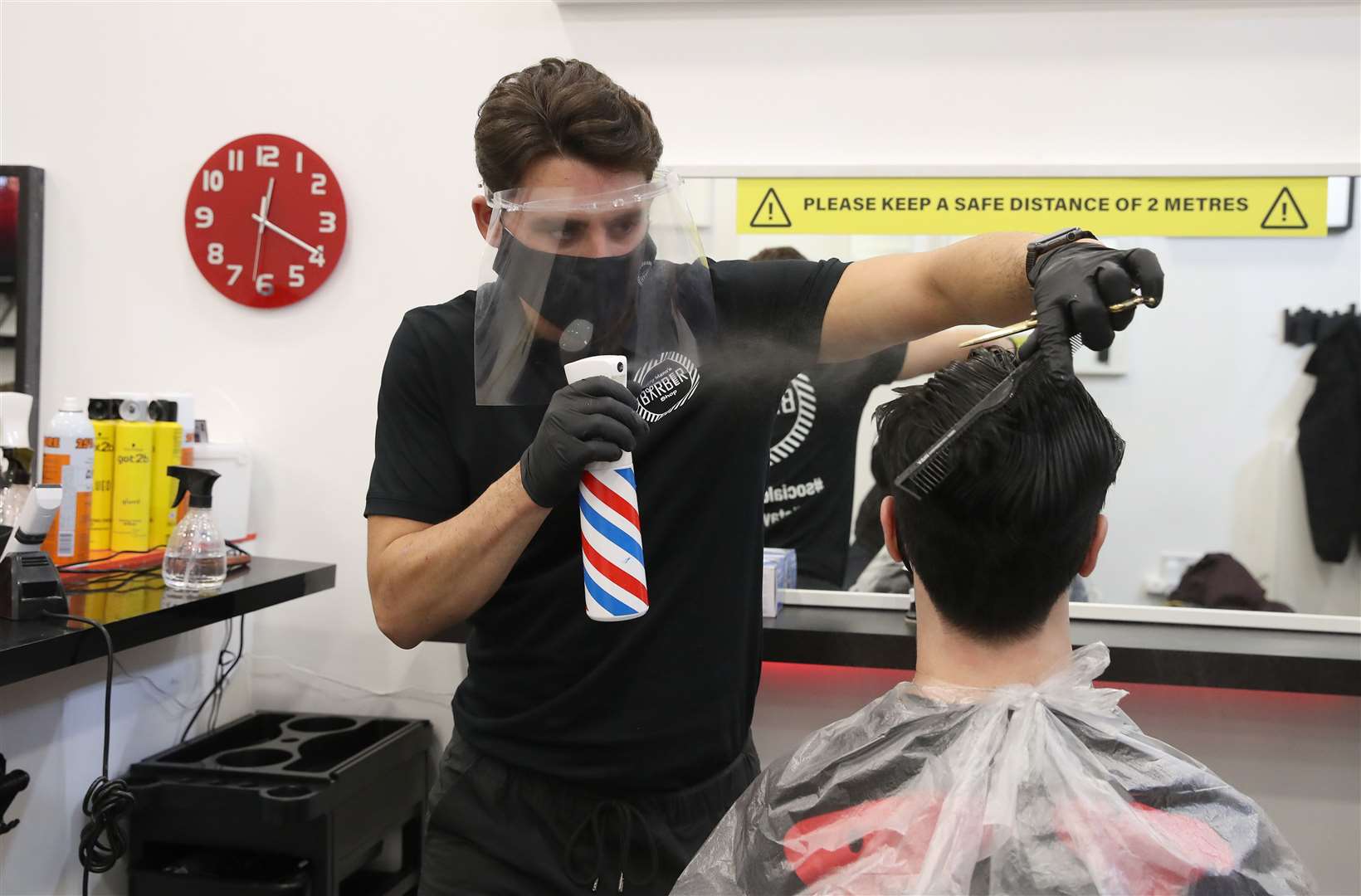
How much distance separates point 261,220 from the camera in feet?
9.03

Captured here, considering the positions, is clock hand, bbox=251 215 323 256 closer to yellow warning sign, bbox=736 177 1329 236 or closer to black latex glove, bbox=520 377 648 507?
yellow warning sign, bbox=736 177 1329 236

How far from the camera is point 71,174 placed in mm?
2859

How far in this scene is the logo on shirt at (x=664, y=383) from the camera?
1.25 m

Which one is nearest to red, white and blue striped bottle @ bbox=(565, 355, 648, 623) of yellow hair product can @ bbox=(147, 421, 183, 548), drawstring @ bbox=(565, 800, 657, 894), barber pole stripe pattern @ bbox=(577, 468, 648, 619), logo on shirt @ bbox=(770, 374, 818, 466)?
barber pole stripe pattern @ bbox=(577, 468, 648, 619)

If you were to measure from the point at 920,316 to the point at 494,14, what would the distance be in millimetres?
1756

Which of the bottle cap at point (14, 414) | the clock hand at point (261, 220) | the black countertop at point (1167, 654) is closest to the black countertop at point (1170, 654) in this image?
the black countertop at point (1167, 654)

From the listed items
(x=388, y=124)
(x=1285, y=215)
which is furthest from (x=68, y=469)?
(x=1285, y=215)

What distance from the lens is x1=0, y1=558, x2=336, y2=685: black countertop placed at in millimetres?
1771

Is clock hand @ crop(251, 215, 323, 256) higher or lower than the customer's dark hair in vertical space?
higher

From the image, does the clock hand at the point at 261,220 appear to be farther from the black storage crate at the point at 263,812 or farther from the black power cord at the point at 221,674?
the black storage crate at the point at 263,812

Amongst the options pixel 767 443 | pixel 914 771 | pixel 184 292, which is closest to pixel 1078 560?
pixel 914 771

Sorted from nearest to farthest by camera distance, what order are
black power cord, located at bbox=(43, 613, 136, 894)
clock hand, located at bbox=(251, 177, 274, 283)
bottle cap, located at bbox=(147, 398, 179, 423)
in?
black power cord, located at bbox=(43, 613, 136, 894), bottle cap, located at bbox=(147, 398, 179, 423), clock hand, located at bbox=(251, 177, 274, 283)

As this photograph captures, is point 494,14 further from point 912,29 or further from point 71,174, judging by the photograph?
point 71,174

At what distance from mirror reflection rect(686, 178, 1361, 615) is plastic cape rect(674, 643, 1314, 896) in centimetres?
138
